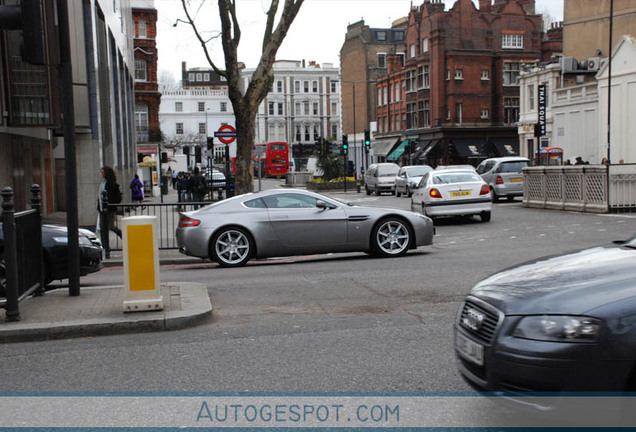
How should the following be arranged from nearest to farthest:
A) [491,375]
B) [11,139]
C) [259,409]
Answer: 1. [491,375]
2. [259,409]
3. [11,139]

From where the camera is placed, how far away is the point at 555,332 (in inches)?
139

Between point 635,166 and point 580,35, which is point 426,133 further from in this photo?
point 635,166

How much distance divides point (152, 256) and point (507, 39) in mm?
62523

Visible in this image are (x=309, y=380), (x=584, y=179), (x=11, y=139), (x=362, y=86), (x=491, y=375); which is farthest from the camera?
(x=362, y=86)

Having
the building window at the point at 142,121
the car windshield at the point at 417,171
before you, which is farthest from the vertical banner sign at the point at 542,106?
the building window at the point at 142,121

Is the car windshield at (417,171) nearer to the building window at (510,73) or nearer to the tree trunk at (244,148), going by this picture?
the tree trunk at (244,148)

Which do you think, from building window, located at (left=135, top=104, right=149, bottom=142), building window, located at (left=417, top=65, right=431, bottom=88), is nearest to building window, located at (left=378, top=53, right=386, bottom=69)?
building window, located at (left=417, top=65, right=431, bottom=88)

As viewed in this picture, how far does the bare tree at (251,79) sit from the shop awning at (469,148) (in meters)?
42.8

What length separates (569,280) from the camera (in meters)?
3.87

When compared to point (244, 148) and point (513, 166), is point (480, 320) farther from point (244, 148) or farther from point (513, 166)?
point (513, 166)

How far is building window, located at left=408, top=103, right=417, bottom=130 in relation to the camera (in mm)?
A: 67875

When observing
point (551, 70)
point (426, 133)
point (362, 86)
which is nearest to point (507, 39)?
point (426, 133)

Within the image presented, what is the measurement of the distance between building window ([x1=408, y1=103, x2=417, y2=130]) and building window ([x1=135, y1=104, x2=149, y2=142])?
1001 inches

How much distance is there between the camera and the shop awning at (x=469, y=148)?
60.3 meters
